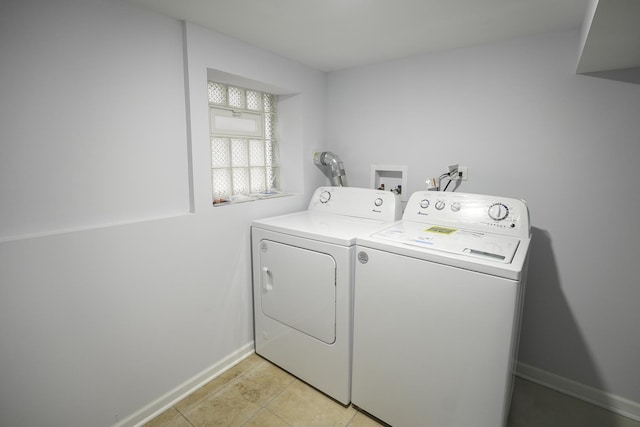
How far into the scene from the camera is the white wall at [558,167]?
1.67m

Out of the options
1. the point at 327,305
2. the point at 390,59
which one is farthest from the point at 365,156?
the point at 327,305

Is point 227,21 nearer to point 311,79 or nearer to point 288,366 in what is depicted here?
point 311,79

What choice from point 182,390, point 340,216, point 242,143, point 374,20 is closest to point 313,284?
point 340,216

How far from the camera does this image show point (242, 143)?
2.35 metres

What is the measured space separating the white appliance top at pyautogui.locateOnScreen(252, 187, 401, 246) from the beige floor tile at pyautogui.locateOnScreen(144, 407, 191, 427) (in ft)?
3.84

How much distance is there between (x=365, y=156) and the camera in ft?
8.37

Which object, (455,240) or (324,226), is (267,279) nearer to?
(324,226)

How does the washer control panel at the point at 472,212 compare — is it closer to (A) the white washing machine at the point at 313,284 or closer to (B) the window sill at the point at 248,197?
(A) the white washing machine at the point at 313,284

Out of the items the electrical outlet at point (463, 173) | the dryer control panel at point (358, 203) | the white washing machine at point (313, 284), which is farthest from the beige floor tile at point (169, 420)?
the electrical outlet at point (463, 173)

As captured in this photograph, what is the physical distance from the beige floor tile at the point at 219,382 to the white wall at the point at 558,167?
186 cm

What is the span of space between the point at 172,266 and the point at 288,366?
1.01m

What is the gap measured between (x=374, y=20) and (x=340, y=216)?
4.10 feet

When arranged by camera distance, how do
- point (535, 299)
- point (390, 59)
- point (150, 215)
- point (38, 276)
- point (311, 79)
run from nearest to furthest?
point (38, 276) → point (150, 215) → point (535, 299) → point (390, 59) → point (311, 79)

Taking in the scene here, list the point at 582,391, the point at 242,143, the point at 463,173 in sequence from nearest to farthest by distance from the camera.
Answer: the point at 582,391, the point at 463,173, the point at 242,143
